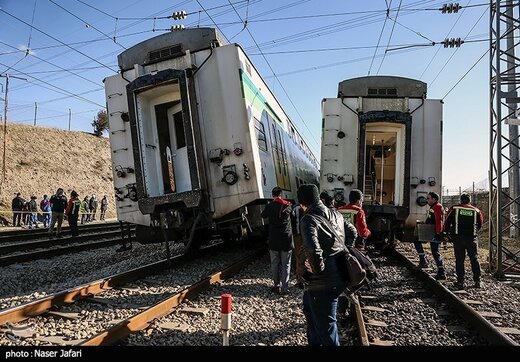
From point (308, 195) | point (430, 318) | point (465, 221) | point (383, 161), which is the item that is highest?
point (308, 195)

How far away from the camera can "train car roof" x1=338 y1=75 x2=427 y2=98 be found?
10.8 m

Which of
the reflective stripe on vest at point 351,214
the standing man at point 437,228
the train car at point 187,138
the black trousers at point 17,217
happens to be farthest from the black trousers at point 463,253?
the black trousers at point 17,217

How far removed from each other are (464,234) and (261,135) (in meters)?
4.37

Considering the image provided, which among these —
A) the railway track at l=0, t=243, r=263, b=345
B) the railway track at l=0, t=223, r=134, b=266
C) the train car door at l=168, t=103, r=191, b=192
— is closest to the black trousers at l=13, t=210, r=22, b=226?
the railway track at l=0, t=223, r=134, b=266

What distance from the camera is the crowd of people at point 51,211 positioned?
16250 millimetres

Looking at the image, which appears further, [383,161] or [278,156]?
[383,161]

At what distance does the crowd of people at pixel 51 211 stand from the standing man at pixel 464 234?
13089 millimetres

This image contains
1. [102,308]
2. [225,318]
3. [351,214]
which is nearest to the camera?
[225,318]

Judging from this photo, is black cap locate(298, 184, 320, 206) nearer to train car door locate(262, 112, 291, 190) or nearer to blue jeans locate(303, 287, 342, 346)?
blue jeans locate(303, 287, 342, 346)

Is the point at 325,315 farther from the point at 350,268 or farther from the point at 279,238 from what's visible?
the point at 279,238

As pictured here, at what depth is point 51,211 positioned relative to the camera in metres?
17.5

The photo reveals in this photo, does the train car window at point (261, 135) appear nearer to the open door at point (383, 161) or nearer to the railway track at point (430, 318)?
the open door at point (383, 161)

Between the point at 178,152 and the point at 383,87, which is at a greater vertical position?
the point at 383,87

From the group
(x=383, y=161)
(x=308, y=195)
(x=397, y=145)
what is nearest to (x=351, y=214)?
(x=308, y=195)
